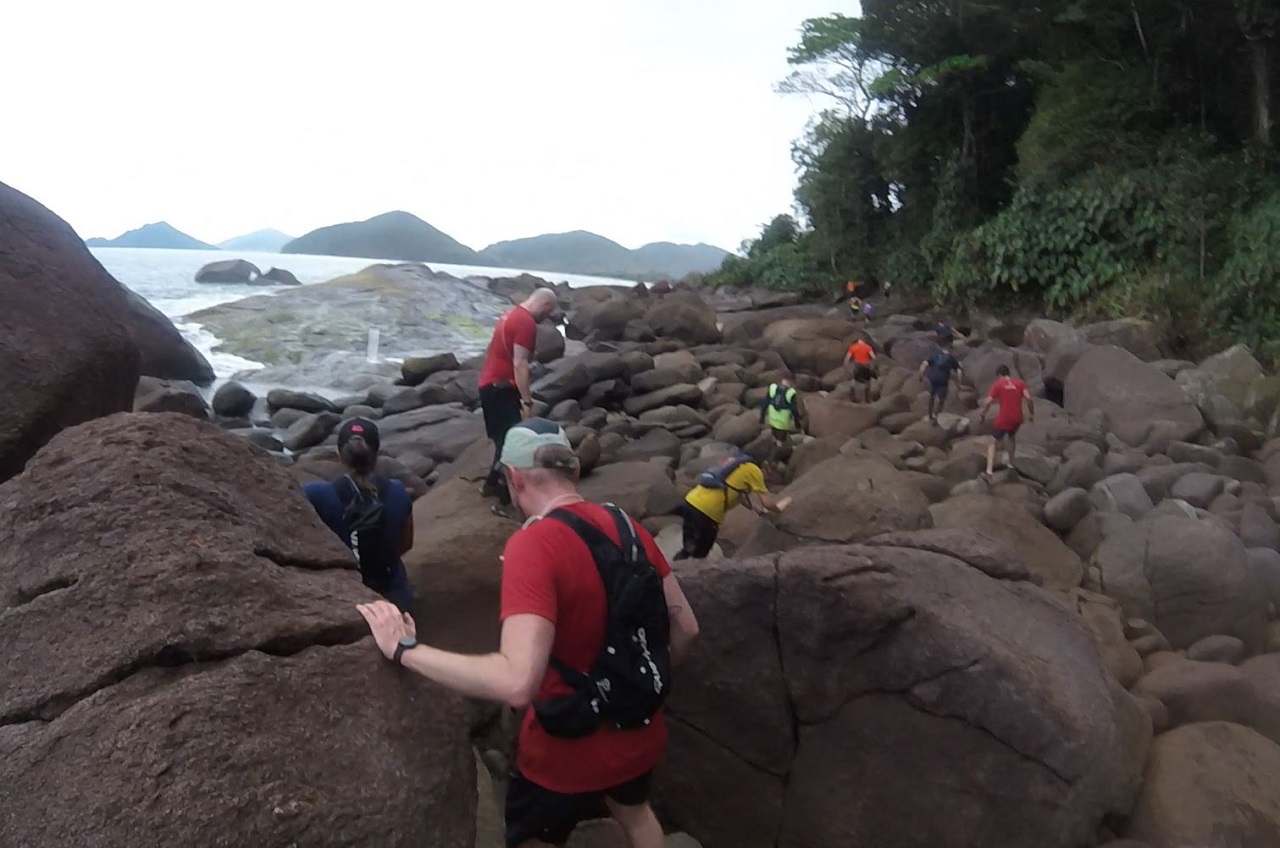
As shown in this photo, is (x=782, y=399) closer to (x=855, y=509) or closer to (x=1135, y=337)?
(x=855, y=509)

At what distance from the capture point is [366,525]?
371cm

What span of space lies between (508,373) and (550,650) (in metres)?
3.96

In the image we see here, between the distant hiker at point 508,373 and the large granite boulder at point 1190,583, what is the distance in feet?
12.7

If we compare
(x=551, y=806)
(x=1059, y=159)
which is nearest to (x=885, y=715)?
(x=551, y=806)

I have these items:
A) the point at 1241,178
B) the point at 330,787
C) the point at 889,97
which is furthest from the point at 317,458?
the point at 889,97

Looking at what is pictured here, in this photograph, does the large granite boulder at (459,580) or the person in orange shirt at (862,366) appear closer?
the large granite boulder at (459,580)

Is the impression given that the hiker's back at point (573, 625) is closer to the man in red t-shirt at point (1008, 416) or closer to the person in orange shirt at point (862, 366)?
the man in red t-shirt at point (1008, 416)

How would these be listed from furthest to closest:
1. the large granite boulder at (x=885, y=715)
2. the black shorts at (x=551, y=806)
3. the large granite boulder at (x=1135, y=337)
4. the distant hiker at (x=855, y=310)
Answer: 1. the distant hiker at (x=855, y=310)
2. the large granite boulder at (x=1135, y=337)
3. the large granite boulder at (x=885, y=715)
4. the black shorts at (x=551, y=806)

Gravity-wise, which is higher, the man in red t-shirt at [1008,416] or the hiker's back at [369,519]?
the hiker's back at [369,519]

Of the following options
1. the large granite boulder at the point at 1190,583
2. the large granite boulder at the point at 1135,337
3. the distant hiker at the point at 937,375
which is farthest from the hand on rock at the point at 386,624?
the large granite boulder at the point at 1135,337

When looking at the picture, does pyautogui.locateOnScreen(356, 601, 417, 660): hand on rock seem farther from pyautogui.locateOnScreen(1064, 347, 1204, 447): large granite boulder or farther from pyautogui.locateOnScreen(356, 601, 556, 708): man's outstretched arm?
pyautogui.locateOnScreen(1064, 347, 1204, 447): large granite boulder

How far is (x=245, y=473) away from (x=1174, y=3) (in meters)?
18.1

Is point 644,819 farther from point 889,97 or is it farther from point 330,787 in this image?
point 889,97

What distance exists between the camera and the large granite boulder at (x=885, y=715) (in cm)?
352
